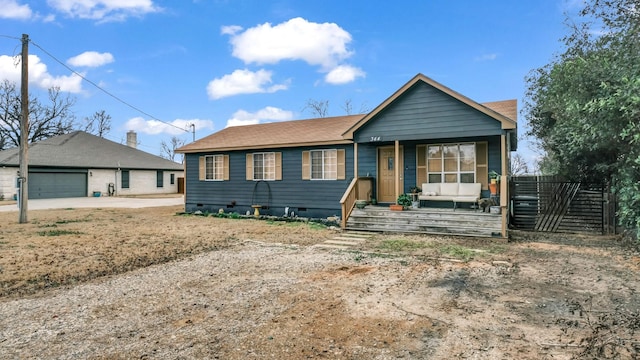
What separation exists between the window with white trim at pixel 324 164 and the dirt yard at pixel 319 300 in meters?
4.67

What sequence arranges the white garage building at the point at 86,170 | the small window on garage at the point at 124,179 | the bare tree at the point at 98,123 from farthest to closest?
the bare tree at the point at 98,123, the small window on garage at the point at 124,179, the white garage building at the point at 86,170

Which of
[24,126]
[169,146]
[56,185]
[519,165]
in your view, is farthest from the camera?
[169,146]

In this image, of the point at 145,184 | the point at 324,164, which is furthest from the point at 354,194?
the point at 145,184

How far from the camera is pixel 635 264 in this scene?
623 cm

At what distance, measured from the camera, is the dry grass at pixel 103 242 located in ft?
18.9

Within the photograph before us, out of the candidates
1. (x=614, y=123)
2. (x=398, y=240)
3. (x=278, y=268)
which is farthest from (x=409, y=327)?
(x=614, y=123)

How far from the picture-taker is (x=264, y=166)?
1405cm

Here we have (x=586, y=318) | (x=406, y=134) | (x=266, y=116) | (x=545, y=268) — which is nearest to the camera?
(x=586, y=318)

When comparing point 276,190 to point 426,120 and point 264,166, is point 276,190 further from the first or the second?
point 426,120

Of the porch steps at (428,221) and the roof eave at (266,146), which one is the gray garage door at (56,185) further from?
the porch steps at (428,221)

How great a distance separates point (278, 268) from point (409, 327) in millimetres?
2956

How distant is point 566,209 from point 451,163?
3319mm

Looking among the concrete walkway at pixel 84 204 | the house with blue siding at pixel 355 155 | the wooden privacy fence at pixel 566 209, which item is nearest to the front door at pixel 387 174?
the house with blue siding at pixel 355 155

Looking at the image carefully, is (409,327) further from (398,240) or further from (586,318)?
(398,240)
